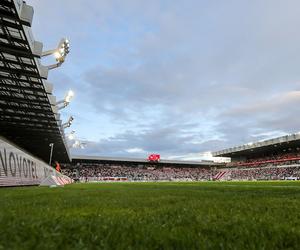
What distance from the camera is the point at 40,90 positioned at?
2762 centimetres

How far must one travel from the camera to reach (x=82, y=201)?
8648mm

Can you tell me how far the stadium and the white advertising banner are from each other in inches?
2.5

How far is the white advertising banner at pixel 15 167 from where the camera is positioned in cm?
2228

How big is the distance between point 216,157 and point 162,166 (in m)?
25.3

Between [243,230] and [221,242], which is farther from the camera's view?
[243,230]

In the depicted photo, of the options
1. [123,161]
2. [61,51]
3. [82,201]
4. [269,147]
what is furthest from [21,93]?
[123,161]

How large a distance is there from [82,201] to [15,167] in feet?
58.7

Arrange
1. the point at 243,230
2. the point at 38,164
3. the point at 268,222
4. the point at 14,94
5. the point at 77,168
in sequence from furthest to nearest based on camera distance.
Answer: the point at 77,168 → the point at 38,164 → the point at 14,94 → the point at 268,222 → the point at 243,230

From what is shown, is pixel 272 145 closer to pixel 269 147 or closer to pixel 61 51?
pixel 269 147

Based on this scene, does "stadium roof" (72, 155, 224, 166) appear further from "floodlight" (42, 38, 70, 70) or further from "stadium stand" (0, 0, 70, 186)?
"floodlight" (42, 38, 70, 70)

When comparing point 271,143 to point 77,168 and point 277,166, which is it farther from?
point 77,168

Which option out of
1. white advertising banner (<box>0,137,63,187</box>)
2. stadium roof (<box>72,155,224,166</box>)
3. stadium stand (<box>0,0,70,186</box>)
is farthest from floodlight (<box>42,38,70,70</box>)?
stadium roof (<box>72,155,224,166</box>)

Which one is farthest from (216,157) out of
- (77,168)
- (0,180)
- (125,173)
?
(0,180)

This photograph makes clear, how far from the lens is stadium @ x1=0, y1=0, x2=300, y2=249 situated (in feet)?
10.2
